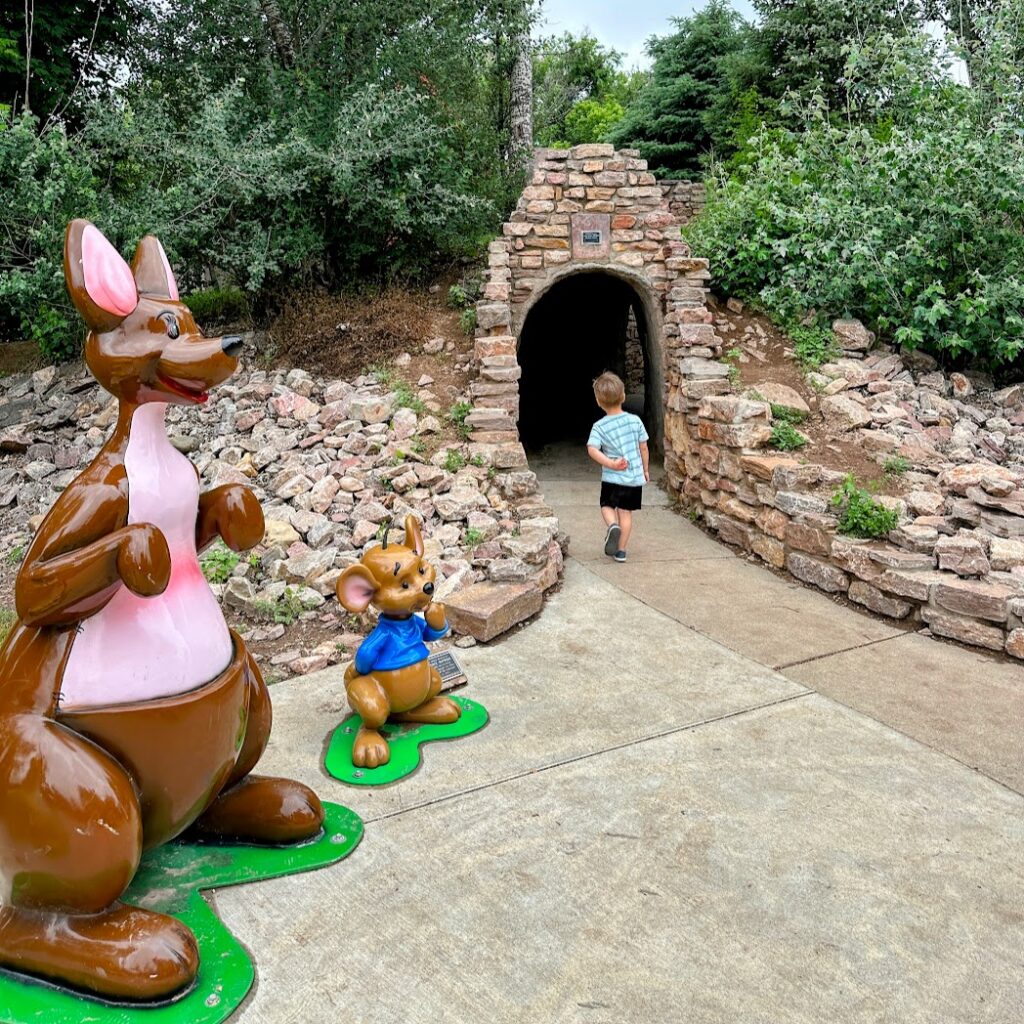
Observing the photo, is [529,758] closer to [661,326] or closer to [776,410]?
[776,410]

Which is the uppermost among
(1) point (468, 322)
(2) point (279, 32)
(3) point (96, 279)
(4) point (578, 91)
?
(4) point (578, 91)

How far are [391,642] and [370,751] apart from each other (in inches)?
16.3

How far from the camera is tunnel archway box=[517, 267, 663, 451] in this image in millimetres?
10906

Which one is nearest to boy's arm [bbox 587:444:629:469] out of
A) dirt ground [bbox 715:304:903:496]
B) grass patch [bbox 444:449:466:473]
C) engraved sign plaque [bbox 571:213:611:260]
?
grass patch [bbox 444:449:466:473]

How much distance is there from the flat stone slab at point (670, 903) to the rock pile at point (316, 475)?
5.75ft

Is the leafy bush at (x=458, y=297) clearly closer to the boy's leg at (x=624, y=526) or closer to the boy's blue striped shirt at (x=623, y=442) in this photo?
the boy's blue striped shirt at (x=623, y=442)

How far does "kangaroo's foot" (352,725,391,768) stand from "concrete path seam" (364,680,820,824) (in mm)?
288

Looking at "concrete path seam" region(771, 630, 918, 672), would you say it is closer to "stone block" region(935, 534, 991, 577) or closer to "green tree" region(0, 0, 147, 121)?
"stone block" region(935, 534, 991, 577)

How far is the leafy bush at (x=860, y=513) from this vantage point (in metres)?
5.02

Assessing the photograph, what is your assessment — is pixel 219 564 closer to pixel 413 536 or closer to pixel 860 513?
pixel 413 536

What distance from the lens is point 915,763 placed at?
312cm

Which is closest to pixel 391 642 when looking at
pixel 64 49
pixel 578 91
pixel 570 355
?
pixel 64 49

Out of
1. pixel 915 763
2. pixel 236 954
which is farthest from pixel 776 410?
pixel 236 954

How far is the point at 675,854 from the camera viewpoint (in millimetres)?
2533
